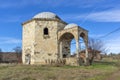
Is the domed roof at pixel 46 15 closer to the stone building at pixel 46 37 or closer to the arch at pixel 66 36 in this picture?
the stone building at pixel 46 37

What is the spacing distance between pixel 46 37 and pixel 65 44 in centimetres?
401

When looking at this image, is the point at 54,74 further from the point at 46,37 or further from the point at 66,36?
the point at 66,36

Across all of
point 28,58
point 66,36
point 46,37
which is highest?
point 66,36

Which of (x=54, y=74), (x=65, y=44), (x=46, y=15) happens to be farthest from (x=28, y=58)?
(x=54, y=74)

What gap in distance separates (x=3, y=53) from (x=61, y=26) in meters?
41.8

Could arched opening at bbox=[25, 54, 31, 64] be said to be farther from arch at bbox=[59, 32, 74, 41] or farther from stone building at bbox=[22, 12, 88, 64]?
arch at bbox=[59, 32, 74, 41]

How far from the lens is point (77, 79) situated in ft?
71.2

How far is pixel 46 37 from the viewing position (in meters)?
42.2

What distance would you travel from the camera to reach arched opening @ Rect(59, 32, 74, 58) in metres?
43.1

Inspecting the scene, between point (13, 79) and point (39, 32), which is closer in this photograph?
point (13, 79)

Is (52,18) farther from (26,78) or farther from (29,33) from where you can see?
(26,78)

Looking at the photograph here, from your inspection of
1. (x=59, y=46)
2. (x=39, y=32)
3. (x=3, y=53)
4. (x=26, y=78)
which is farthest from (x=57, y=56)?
(x=3, y=53)

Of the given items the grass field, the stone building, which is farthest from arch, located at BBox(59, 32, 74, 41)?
the grass field

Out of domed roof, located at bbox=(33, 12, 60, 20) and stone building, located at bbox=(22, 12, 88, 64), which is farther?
domed roof, located at bbox=(33, 12, 60, 20)
